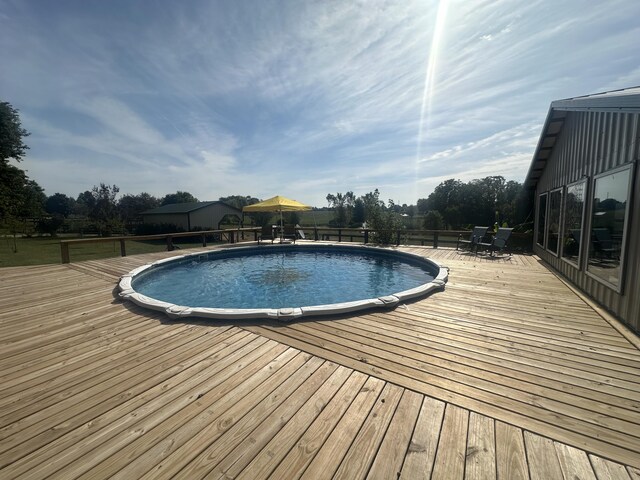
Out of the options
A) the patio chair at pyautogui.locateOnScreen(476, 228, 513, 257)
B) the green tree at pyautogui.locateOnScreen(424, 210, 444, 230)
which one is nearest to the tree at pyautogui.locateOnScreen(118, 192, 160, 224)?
the green tree at pyautogui.locateOnScreen(424, 210, 444, 230)

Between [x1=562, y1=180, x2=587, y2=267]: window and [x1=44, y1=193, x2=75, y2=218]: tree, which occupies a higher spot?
[x1=44, y1=193, x2=75, y2=218]: tree

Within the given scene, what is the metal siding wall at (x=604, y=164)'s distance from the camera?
321 centimetres

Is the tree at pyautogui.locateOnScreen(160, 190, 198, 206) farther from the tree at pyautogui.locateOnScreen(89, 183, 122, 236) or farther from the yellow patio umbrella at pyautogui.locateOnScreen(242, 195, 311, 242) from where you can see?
the yellow patio umbrella at pyautogui.locateOnScreen(242, 195, 311, 242)

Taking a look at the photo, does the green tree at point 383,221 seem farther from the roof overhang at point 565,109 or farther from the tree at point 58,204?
the tree at point 58,204

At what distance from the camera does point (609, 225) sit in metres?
3.99

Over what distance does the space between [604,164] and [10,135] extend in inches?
1329

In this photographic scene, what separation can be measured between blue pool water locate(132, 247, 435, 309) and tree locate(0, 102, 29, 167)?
2179cm

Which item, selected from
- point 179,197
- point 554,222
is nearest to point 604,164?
point 554,222

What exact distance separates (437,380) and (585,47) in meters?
6.81

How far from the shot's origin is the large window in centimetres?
354

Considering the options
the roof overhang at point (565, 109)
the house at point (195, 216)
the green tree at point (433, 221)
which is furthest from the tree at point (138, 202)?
the roof overhang at point (565, 109)

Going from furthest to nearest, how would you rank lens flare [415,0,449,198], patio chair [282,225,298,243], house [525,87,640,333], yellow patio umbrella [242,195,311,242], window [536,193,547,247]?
patio chair [282,225,298,243]
yellow patio umbrella [242,195,311,242]
window [536,193,547,247]
lens flare [415,0,449,198]
house [525,87,640,333]

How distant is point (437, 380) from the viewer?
2.13m

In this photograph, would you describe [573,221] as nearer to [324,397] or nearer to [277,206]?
[324,397]
